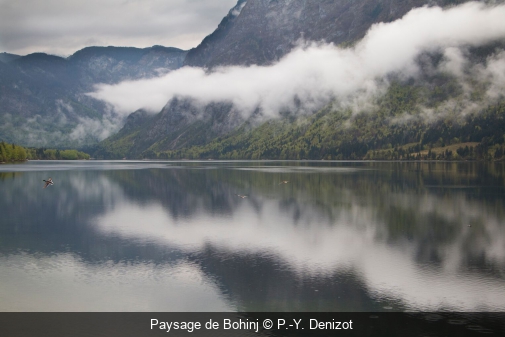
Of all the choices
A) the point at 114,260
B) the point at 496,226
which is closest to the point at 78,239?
the point at 114,260

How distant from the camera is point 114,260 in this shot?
4591 centimetres

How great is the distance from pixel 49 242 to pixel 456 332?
4526 cm

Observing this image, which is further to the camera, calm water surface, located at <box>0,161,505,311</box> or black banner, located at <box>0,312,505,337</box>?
calm water surface, located at <box>0,161,505,311</box>

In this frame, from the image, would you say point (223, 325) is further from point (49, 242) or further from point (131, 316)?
point (49, 242)

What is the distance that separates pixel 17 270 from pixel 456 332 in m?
36.8

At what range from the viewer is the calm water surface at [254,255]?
34.2 m

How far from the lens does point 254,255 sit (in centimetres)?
4753

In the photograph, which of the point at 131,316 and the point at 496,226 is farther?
the point at 496,226

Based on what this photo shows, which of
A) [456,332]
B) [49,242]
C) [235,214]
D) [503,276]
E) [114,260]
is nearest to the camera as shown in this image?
[456,332]

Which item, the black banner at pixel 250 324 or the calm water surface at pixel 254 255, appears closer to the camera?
the black banner at pixel 250 324

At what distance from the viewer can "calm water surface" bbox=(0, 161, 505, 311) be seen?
34.2 metres

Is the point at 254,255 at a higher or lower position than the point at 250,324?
lower

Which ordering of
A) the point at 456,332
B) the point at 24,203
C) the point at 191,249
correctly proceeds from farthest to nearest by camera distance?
the point at 24,203 → the point at 191,249 → the point at 456,332

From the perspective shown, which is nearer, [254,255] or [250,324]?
[250,324]
